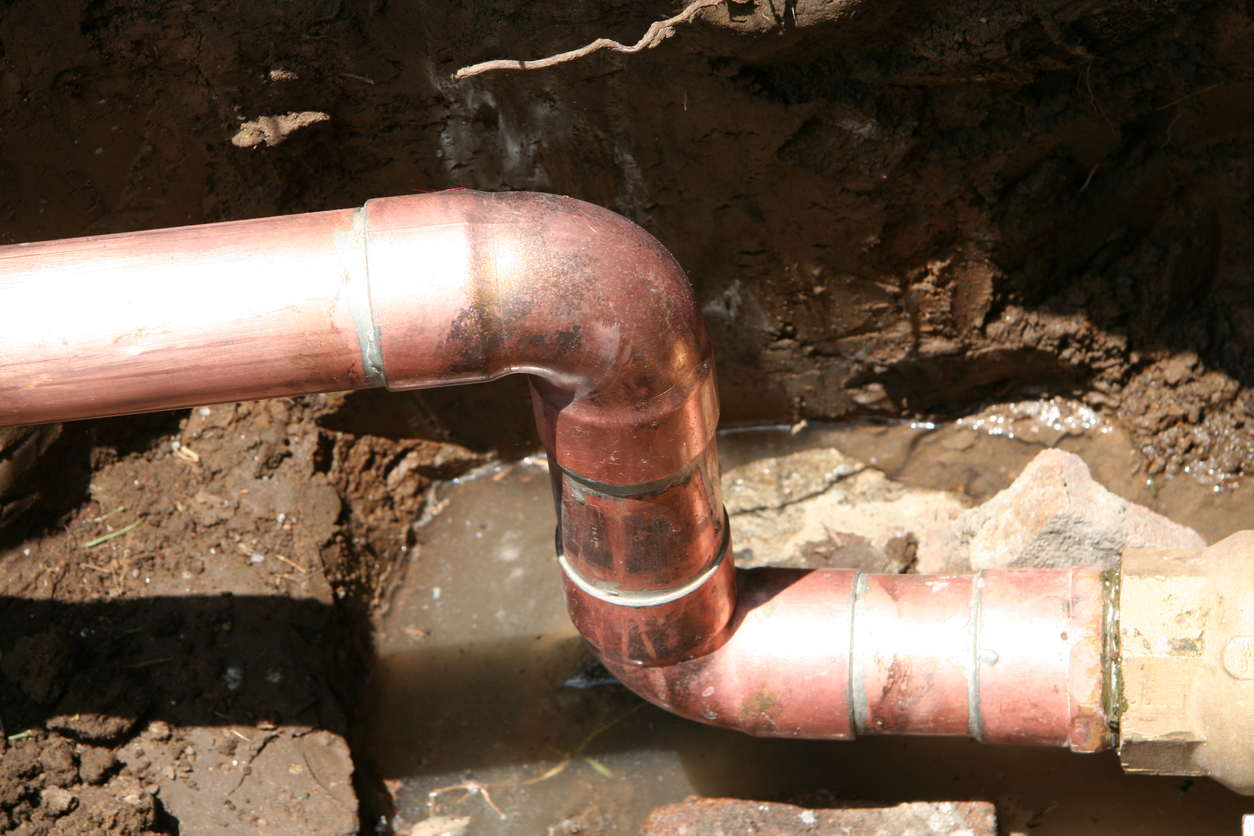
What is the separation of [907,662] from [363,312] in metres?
1.69

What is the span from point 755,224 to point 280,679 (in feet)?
7.22

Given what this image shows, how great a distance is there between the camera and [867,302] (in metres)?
3.51

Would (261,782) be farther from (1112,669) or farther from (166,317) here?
(1112,669)

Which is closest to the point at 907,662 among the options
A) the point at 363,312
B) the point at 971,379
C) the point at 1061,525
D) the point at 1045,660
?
the point at 1045,660

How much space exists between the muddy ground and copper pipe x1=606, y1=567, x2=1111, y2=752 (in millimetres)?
1205

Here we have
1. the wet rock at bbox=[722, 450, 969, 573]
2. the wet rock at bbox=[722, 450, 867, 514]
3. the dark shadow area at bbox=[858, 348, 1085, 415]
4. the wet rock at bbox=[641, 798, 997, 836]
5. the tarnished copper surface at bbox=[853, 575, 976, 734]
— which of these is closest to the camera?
the tarnished copper surface at bbox=[853, 575, 976, 734]

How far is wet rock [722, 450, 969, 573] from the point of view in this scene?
348cm

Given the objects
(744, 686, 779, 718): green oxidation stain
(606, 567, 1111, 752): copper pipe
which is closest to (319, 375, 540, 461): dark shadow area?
(606, 567, 1111, 752): copper pipe

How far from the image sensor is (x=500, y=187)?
329 cm

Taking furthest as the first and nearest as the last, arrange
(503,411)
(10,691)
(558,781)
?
1. (503,411)
2. (558,781)
3. (10,691)

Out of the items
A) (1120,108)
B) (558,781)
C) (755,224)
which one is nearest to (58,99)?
(755,224)

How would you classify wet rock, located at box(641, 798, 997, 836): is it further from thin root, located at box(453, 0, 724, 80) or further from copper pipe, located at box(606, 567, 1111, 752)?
thin root, located at box(453, 0, 724, 80)

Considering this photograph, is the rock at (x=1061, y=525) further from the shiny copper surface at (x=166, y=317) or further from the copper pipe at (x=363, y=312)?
the shiny copper surface at (x=166, y=317)

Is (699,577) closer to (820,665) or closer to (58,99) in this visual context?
(820,665)
